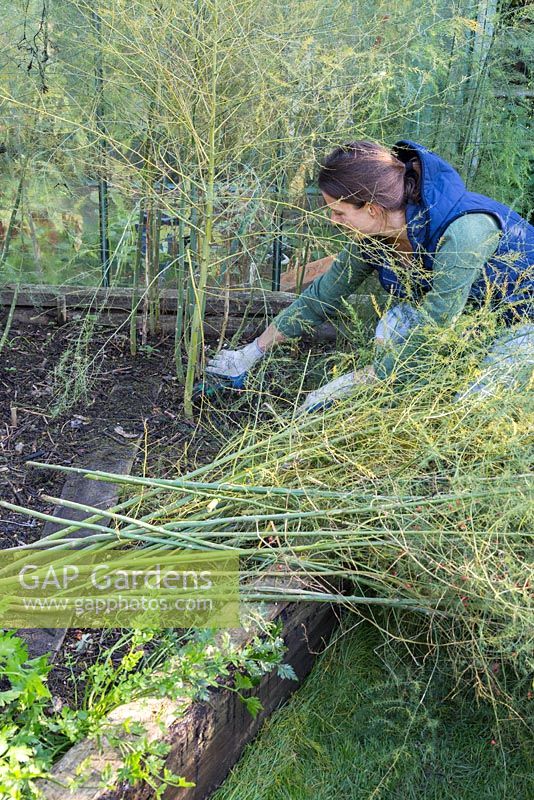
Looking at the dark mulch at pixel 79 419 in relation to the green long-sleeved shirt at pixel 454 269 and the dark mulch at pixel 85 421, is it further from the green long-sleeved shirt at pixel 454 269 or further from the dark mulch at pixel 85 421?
the green long-sleeved shirt at pixel 454 269

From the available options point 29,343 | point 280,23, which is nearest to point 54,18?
point 280,23

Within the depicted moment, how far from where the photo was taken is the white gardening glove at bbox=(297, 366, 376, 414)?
231 centimetres

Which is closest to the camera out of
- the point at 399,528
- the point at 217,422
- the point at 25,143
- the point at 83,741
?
the point at 83,741

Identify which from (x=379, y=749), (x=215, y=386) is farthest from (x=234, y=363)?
(x=379, y=749)

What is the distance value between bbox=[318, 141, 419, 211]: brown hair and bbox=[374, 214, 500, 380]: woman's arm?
217 mm

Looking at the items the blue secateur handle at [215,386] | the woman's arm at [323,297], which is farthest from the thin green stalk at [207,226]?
the woman's arm at [323,297]

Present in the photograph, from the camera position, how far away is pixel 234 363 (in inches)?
120

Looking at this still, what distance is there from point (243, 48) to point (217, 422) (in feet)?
4.14

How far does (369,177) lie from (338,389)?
77cm

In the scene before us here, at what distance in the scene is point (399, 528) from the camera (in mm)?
1828

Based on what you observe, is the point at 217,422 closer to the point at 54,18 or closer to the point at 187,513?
the point at 187,513

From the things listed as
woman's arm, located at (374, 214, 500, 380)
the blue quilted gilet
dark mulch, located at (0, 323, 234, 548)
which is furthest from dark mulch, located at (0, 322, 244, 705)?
the blue quilted gilet

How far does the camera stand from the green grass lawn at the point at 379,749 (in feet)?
5.99

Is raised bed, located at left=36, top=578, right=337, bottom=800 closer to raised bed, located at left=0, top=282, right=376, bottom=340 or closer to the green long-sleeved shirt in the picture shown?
the green long-sleeved shirt
